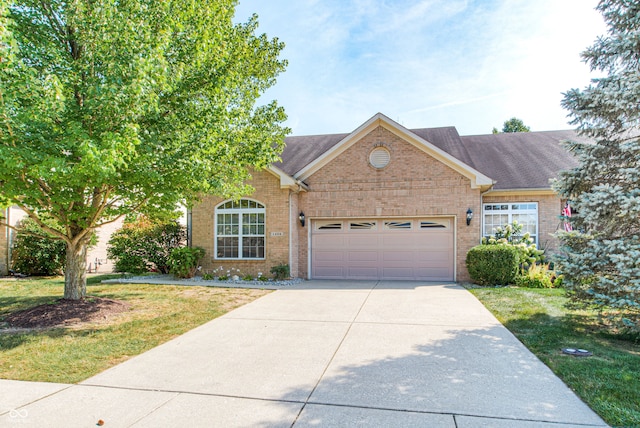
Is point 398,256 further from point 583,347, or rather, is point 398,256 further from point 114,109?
point 114,109

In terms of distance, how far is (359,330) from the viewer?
684 centimetres

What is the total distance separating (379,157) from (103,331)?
33.6 feet

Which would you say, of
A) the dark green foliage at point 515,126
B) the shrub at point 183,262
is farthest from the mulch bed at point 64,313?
the dark green foliage at point 515,126

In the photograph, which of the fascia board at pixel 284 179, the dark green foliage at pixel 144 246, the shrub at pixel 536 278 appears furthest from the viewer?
the dark green foliage at pixel 144 246

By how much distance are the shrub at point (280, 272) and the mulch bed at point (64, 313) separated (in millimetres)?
5474

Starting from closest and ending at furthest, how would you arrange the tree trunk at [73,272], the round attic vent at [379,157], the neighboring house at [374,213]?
the tree trunk at [73,272], the neighboring house at [374,213], the round attic vent at [379,157]

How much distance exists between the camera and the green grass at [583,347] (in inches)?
153

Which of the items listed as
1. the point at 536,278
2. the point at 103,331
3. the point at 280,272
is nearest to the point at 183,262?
the point at 280,272

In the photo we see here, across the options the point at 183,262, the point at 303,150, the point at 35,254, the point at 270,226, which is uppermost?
the point at 303,150

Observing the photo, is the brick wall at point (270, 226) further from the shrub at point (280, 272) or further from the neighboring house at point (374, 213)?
the shrub at point (280, 272)

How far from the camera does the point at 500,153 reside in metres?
16.6

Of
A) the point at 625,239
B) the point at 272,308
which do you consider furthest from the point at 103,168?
the point at 625,239

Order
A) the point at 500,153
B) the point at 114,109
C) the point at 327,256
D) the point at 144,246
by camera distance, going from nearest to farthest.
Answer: the point at 114,109, the point at 327,256, the point at 144,246, the point at 500,153

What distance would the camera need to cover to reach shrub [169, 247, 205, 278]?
44.8ft
